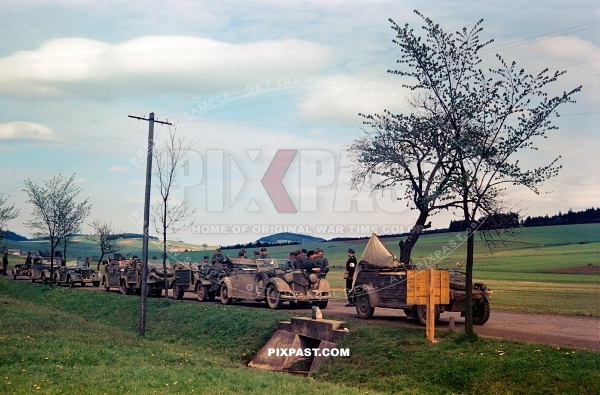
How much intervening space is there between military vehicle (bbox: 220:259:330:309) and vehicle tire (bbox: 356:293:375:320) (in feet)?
12.1

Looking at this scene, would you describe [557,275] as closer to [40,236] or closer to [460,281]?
[460,281]

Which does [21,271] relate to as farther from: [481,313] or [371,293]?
[481,313]

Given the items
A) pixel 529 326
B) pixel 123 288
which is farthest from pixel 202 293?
pixel 529 326

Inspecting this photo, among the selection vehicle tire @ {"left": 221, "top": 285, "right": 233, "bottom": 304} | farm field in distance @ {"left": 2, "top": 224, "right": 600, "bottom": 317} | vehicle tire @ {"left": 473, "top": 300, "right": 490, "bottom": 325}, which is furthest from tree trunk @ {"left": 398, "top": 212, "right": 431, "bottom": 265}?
vehicle tire @ {"left": 221, "top": 285, "right": 233, "bottom": 304}

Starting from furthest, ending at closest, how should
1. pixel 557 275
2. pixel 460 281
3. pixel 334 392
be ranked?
pixel 557 275
pixel 460 281
pixel 334 392

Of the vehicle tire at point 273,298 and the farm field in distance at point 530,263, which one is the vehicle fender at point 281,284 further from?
the farm field in distance at point 530,263

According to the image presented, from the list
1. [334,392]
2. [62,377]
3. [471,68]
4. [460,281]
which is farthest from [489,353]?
[62,377]

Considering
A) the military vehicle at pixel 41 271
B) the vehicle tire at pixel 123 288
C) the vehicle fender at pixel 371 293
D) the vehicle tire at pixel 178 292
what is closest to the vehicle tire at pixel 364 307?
the vehicle fender at pixel 371 293

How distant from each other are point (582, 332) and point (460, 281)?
3.28 m

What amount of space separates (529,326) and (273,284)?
9.02 m

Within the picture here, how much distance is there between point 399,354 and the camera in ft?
49.1

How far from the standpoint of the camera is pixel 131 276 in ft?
110

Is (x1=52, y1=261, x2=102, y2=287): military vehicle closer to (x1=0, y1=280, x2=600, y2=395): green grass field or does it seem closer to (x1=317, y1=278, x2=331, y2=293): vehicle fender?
(x1=0, y1=280, x2=600, y2=395): green grass field

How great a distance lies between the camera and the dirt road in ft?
49.4
